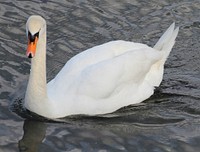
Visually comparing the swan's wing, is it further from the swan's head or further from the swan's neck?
the swan's head

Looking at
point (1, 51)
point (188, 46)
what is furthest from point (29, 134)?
point (188, 46)

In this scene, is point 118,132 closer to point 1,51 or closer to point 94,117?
point 94,117

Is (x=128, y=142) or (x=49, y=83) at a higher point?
(x=49, y=83)

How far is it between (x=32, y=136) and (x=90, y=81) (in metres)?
1.05

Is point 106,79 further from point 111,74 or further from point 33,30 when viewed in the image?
point 33,30

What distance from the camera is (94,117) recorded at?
27.6ft

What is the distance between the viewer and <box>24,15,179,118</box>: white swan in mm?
8164

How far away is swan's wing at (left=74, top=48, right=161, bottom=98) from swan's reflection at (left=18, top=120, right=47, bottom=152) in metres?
0.69

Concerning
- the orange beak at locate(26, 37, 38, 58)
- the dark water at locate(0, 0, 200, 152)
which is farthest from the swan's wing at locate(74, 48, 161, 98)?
the orange beak at locate(26, 37, 38, 58)

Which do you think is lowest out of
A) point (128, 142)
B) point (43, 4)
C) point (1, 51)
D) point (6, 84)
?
point (128, 142)

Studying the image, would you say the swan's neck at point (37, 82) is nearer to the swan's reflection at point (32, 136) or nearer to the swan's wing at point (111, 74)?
the swan's reflection at point (32, 136)

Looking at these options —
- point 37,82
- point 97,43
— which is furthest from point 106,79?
point 97,43

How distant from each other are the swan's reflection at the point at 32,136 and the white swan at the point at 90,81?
0.18 m

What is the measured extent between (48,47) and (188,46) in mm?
2370
